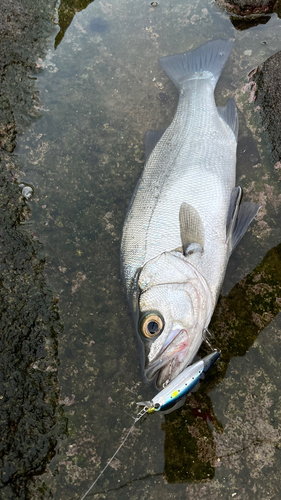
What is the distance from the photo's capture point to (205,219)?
2.96 m

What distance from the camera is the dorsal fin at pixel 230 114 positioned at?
3.54 meters

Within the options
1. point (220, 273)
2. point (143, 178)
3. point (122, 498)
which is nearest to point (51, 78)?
point (143, 178)

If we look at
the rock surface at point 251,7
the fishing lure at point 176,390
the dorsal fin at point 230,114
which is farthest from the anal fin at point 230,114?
the fishing lure at point 176,390

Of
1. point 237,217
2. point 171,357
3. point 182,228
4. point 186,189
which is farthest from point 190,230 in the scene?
point 171,357

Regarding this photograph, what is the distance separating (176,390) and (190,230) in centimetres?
135

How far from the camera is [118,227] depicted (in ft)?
11.1

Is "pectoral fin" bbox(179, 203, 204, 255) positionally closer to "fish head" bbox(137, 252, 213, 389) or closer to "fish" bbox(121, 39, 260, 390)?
"fish" bbox(121, 39, 260, 390)

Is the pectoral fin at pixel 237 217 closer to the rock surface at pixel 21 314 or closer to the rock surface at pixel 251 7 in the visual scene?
the rock surface at pixel 21 314

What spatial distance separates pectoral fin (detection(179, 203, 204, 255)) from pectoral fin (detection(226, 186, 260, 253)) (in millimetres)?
319

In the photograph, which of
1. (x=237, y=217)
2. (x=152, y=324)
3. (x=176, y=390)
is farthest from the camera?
(x=237, y=217)

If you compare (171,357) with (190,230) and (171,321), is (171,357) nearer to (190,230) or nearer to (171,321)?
(171,321)

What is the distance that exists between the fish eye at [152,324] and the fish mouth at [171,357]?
116 mm

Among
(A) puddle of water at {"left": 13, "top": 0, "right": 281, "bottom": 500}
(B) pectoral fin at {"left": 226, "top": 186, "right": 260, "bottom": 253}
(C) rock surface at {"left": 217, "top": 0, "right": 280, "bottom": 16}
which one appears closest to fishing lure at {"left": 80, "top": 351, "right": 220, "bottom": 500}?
(A) puddle of water at {"left": 13, "top": 0, "right": 281, "bottom": 500}

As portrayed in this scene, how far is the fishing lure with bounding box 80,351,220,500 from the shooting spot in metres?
2.49
